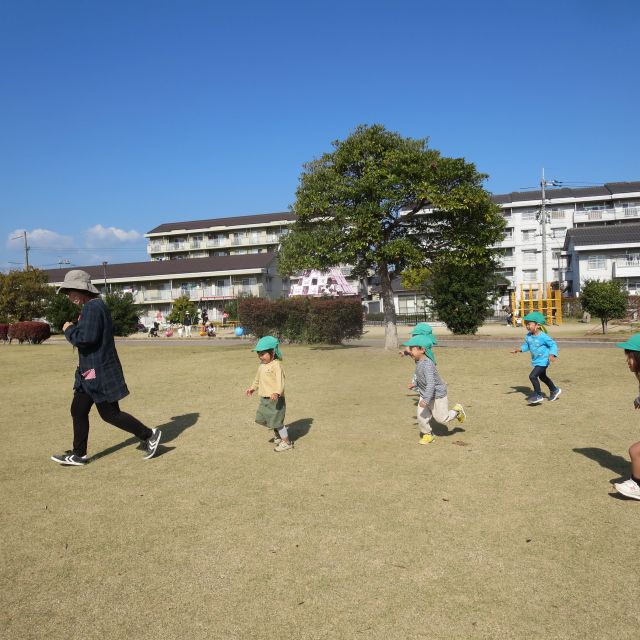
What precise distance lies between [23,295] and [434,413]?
1538 inches

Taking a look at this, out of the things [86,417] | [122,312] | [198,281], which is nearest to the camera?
[86,417]

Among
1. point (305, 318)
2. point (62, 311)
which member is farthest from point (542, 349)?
point (62, 311)

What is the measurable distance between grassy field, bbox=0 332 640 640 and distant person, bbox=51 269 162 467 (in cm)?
61

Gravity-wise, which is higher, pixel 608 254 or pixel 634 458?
pixel 608 254

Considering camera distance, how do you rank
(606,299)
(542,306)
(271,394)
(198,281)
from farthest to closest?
1. (198,281)
2. (542,306)
3. (606,299)
4. (271,394)

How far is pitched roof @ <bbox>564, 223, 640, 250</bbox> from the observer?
46188 millimetres

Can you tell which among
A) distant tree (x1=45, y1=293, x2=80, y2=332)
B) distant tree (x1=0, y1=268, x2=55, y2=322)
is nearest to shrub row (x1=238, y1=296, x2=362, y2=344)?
distant tree (x1=45, y1=293, x2=80, y2=332)

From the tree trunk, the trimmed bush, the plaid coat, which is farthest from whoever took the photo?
the trimmed bush

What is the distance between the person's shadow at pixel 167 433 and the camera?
631cm

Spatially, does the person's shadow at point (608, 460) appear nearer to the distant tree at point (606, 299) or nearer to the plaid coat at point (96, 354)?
the plaid coat at point (96, 354)

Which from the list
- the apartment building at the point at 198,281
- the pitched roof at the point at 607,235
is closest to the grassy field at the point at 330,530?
the pitched roof at the point at 607,235

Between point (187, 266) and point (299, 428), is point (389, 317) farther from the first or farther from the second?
point (187, 266)

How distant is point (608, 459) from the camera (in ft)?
17.8

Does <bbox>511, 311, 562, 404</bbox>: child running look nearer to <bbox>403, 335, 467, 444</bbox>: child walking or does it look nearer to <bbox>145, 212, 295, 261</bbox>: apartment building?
<bbox>403, 335, 467, 444</bbox>: child walking
